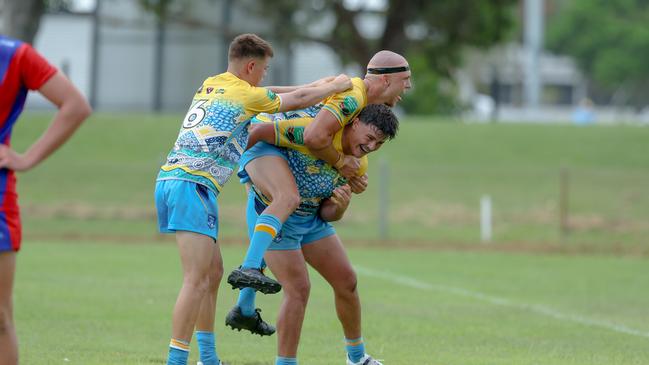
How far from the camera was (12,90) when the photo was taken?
19.1ft

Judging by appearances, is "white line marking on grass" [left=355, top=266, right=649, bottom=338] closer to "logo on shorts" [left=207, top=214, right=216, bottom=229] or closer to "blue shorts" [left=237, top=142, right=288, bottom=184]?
"blue shorts" [left=237, top=142, right=288, bottom=184]

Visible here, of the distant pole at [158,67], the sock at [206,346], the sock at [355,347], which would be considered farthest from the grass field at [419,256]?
the distant pole at [158,67]

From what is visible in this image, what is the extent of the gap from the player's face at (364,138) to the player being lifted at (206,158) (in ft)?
1.03

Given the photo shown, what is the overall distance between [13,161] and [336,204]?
3.01 metres

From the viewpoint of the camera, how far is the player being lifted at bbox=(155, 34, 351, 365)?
750cm

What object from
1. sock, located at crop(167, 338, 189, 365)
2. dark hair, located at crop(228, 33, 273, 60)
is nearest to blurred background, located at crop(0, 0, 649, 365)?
sock, located at crop(167, 338, 189, 365)

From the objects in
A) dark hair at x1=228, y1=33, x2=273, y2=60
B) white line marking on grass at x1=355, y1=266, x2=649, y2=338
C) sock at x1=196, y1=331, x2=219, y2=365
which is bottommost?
white line marking on grass at x1=355, y1=266, x2=649, y2=338

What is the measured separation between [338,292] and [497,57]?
53217 millimetres

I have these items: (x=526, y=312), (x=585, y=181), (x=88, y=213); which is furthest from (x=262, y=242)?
(x=585, y=181)

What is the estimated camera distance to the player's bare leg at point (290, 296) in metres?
7.99

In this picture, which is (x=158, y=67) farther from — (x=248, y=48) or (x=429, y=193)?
(x=248, y=48)

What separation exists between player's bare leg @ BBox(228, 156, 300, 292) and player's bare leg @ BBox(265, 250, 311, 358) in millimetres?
312

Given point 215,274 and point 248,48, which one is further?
point 215,274

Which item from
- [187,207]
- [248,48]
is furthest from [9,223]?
[248,48]
